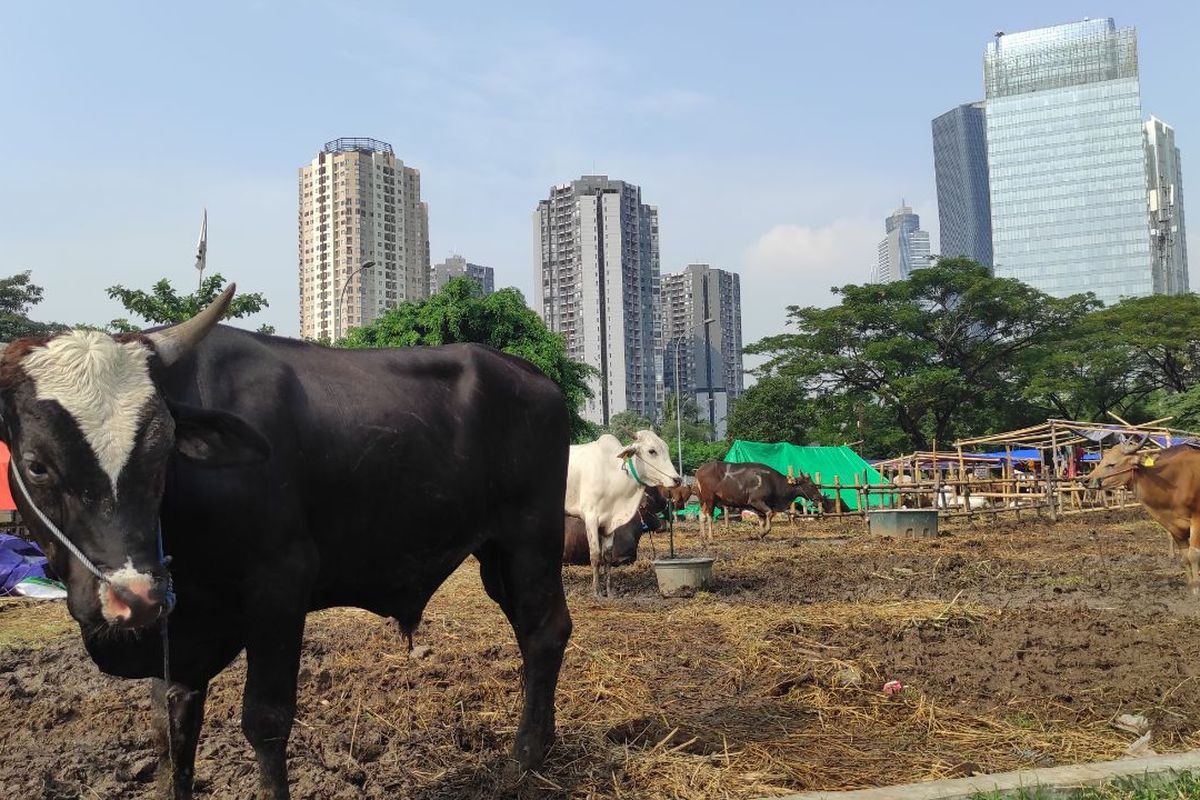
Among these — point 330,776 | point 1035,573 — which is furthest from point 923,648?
point 1035,573

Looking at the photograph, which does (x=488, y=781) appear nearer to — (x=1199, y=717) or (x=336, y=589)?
(x=336, y=589)

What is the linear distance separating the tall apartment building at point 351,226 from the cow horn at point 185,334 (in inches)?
2153

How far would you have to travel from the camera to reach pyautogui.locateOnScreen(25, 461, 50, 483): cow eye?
2859 millimetres

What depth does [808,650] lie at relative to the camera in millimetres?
6895

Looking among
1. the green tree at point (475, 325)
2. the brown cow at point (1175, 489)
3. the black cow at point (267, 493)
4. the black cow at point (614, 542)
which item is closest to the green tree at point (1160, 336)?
the green tree at point (475, 325)

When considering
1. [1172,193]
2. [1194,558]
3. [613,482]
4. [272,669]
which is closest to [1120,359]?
[1194,558]

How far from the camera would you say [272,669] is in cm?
340

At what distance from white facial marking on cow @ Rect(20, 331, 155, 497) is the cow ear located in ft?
0.52

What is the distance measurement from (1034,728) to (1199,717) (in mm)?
947

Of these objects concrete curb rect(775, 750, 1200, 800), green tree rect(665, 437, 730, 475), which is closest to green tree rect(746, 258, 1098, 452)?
green tree rect(665, 437, 730, 475)

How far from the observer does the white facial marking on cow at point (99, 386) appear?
9.32 ft

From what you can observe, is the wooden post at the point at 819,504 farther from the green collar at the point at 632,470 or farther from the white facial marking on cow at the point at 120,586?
the white facial marking on cow at the point at 120,586

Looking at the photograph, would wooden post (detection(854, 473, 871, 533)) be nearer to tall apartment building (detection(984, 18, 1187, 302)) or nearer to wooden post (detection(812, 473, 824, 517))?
wooden post (detection(812, 473, 824, 517))

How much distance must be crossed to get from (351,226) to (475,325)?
32200 millimetres
